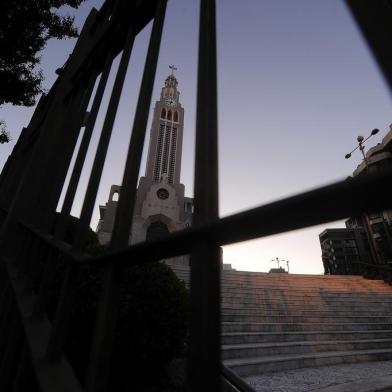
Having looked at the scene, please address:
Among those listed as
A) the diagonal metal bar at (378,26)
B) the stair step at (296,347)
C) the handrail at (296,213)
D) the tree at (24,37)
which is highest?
the tree at (24,37)

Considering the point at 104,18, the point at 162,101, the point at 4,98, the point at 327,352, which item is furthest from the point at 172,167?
the point at 104,18

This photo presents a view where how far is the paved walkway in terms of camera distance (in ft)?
11.5

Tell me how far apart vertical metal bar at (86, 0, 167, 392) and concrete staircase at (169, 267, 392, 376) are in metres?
3.99

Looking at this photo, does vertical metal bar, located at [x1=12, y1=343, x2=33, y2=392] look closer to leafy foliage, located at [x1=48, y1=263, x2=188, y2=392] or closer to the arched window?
leafy foliage, located at [x1=48, y1=263, x2=188, y2=392]

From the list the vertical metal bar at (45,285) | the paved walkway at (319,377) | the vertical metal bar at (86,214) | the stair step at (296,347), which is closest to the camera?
the vertical metal bar at (86,214)

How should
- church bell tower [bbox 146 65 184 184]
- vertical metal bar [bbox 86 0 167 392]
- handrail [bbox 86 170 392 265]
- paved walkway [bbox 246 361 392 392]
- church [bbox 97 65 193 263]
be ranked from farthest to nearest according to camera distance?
1. church bell tower [bbox 146 65 184 184]
2. church [bbox 97 65 193 263]
3. paved walkway [bbox 246 361 392 392]
4. vertical metal bar [bbox 86 0 167 392]
5. handrail [bbox 86 170 392 265]

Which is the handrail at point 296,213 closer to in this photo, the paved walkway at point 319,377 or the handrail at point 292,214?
the handrail at point 292,214

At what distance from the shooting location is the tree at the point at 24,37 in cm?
545

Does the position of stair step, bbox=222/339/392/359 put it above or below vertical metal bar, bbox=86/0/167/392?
below

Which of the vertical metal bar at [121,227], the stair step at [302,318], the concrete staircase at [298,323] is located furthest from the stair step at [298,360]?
the vertical metal bar at [121,227]

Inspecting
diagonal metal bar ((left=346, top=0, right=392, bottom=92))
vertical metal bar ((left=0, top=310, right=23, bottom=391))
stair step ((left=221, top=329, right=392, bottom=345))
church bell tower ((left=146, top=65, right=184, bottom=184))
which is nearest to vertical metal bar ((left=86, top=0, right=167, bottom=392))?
diagonal metal bar ((left=346, top=0, right=392, bottom=92))

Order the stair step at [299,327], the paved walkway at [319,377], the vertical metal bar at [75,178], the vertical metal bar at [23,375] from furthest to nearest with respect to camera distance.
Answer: the stair step at [299,327] → the paved walkway at [319,377] → the vertical metal bar at [75,178] → the vertical metal bar at [23,375]

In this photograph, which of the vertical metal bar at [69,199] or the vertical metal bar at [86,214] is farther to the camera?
the vertical metal bar at [69,199]

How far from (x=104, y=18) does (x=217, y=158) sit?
1900mm
